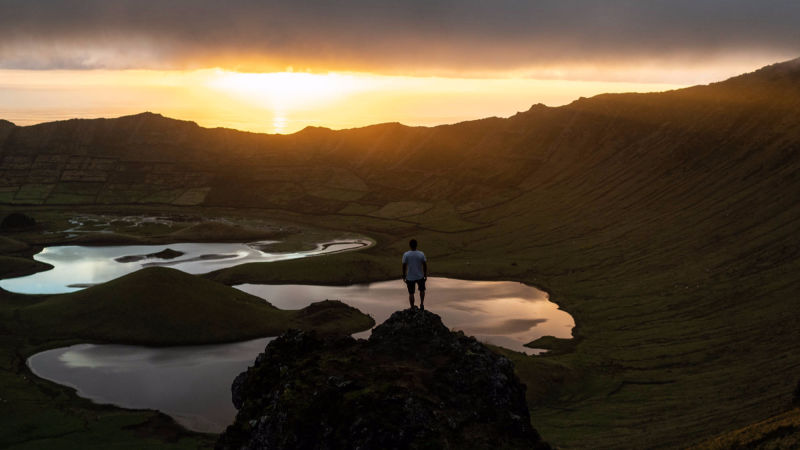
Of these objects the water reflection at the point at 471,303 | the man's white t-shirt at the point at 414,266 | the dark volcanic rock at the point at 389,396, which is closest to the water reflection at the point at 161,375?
the water reflection at the point at 471,303

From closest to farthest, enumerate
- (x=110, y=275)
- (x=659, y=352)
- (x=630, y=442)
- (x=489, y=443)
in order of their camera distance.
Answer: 1. (x=489, y=443)
2. (x=630, y=442)
3. (x=659, y=352)
4. (x=110, y=275)

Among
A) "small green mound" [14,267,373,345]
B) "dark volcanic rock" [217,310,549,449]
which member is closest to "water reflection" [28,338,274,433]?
"small green mound" [14,267,373,345]

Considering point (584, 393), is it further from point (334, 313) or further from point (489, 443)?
point (489, 443)

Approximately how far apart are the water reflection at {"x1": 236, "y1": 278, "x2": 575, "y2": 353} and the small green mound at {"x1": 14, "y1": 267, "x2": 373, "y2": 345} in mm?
13196

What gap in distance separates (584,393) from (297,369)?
231ft

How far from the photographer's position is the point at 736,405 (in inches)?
3388

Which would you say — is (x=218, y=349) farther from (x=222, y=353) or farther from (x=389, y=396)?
(x=389, y=396)

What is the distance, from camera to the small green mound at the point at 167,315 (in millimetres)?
134375

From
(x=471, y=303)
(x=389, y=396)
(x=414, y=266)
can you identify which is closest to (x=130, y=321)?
(x=471, y=303)

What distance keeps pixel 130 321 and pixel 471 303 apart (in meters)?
76.8

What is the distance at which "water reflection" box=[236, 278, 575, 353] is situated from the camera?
14662 centimetres

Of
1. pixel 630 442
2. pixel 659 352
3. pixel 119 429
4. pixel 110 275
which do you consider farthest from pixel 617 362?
pixel 110 275

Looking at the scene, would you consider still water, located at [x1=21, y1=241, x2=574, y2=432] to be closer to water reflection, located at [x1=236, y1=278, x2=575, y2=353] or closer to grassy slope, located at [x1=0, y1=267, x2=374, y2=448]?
water reflection, located at [x1=236, y1=278, x2=575, y2=353]

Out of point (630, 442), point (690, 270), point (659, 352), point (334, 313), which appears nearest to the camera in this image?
point (630, 442)
